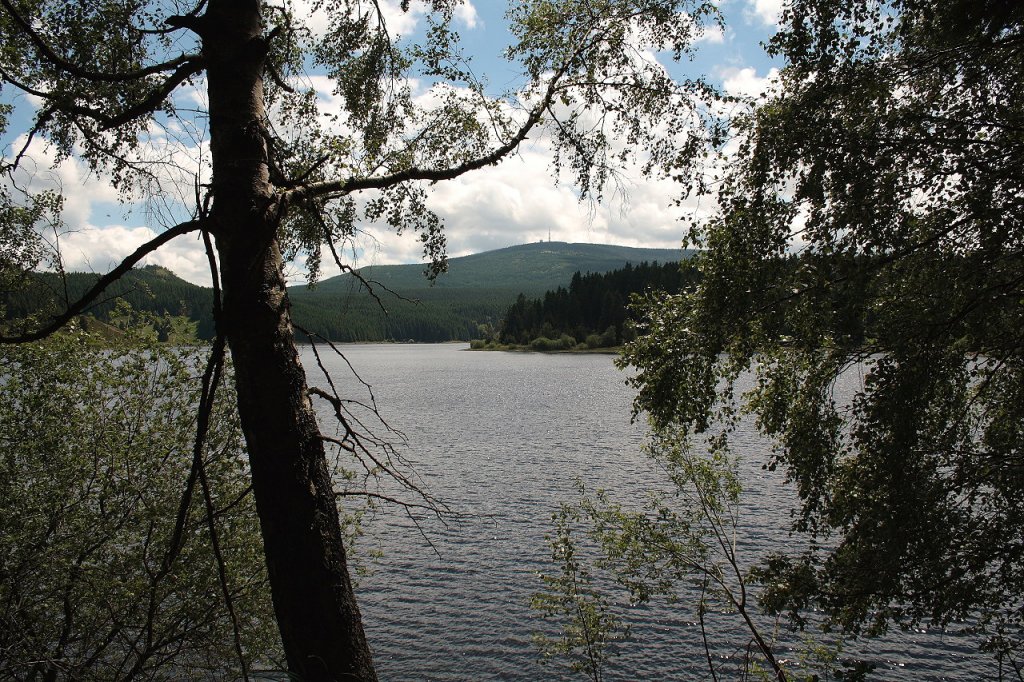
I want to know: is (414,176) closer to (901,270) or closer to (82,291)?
(82,291)

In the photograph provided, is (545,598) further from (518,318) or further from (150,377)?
(518,318)

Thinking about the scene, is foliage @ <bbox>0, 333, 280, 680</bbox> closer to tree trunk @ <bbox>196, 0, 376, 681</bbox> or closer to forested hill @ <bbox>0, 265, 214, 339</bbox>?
forested hill @ <bbox>0, 265, 214, 339</bbox>

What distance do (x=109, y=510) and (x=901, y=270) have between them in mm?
11871

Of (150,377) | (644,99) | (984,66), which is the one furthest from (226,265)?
(150,377)

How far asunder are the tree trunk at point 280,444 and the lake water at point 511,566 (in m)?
2.46

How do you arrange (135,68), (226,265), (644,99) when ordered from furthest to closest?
(644,99) → (135,68) → (226,265)

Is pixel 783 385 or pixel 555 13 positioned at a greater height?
pixel 555 13

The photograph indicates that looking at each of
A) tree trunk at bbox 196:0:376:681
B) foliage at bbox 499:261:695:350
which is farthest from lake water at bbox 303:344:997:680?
foliage at bbox 499:261:695:350

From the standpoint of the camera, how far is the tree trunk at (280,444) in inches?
120

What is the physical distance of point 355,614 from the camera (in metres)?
3.19

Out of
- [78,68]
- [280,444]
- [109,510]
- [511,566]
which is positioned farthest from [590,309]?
[280,444]

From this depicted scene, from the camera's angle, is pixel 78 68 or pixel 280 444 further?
pixel 78 68

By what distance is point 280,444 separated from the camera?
3.08m

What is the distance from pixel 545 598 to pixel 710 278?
6566 mm
